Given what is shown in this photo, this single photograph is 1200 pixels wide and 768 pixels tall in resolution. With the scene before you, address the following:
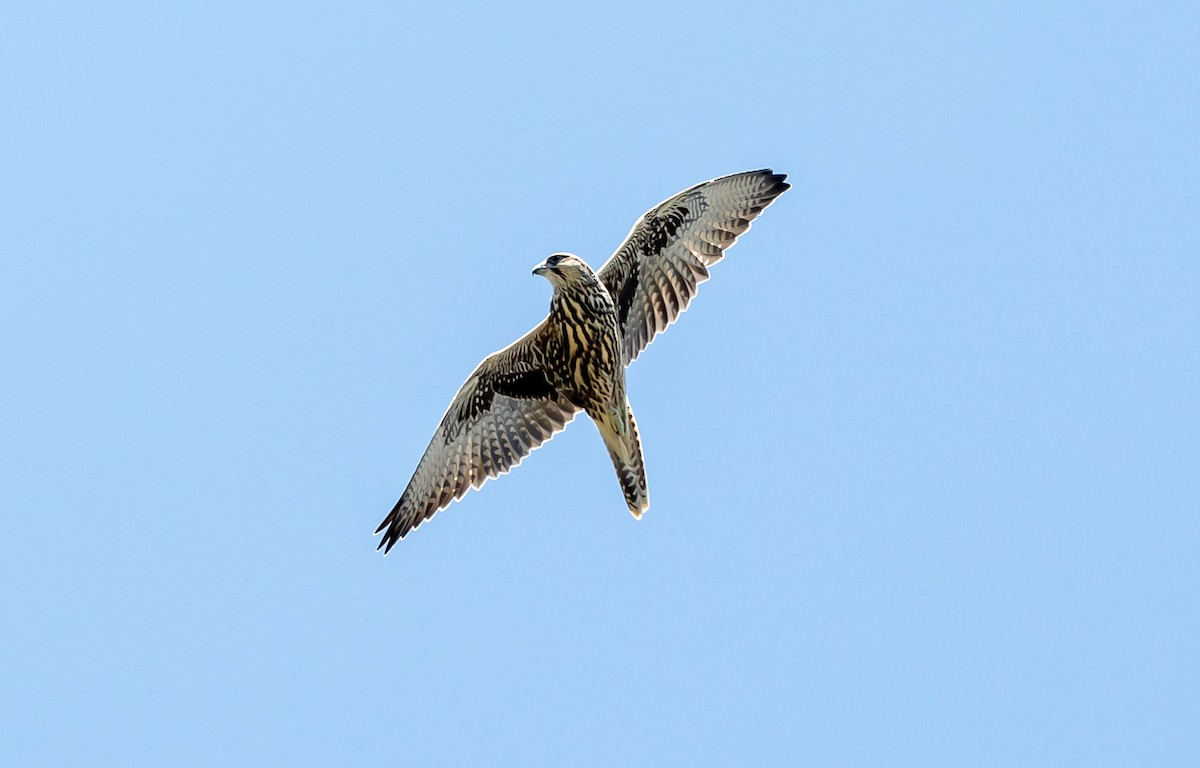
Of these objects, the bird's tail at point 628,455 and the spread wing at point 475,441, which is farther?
the spread wing at point 475,441

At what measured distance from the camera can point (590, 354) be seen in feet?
37.6

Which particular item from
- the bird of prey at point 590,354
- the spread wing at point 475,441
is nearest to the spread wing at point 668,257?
the bird of prey at point 590,354

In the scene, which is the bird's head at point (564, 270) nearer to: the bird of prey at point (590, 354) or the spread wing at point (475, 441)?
the bird of prey at point (590, 354)

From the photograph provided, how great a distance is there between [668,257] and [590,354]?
1.19m

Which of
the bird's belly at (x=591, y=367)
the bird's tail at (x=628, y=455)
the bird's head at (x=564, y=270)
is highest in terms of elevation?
the bird's head at (x=564, y=270)

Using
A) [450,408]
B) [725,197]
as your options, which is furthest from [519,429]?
[725,197]

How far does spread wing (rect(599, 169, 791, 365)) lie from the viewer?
12109 millimetres

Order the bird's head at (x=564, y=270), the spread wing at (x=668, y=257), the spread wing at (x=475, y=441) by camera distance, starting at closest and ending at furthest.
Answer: the bird's head at (x=564, y=270) < the spread wing at (x=668, y=257) < the spread wing at (x=475, y=441)

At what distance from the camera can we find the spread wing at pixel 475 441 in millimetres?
12492

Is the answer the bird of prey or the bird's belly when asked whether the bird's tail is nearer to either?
the bird of prey

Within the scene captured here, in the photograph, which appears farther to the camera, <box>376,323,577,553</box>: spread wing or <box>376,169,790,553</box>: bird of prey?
<box>376,323,577,553</box>: spread wing

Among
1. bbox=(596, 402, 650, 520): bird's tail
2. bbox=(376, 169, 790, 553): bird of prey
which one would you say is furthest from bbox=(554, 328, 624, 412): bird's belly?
bbox=(596, 402, 650, 520): bird's tail

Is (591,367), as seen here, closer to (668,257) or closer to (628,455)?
(628,455)

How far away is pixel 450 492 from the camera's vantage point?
12.7 m
